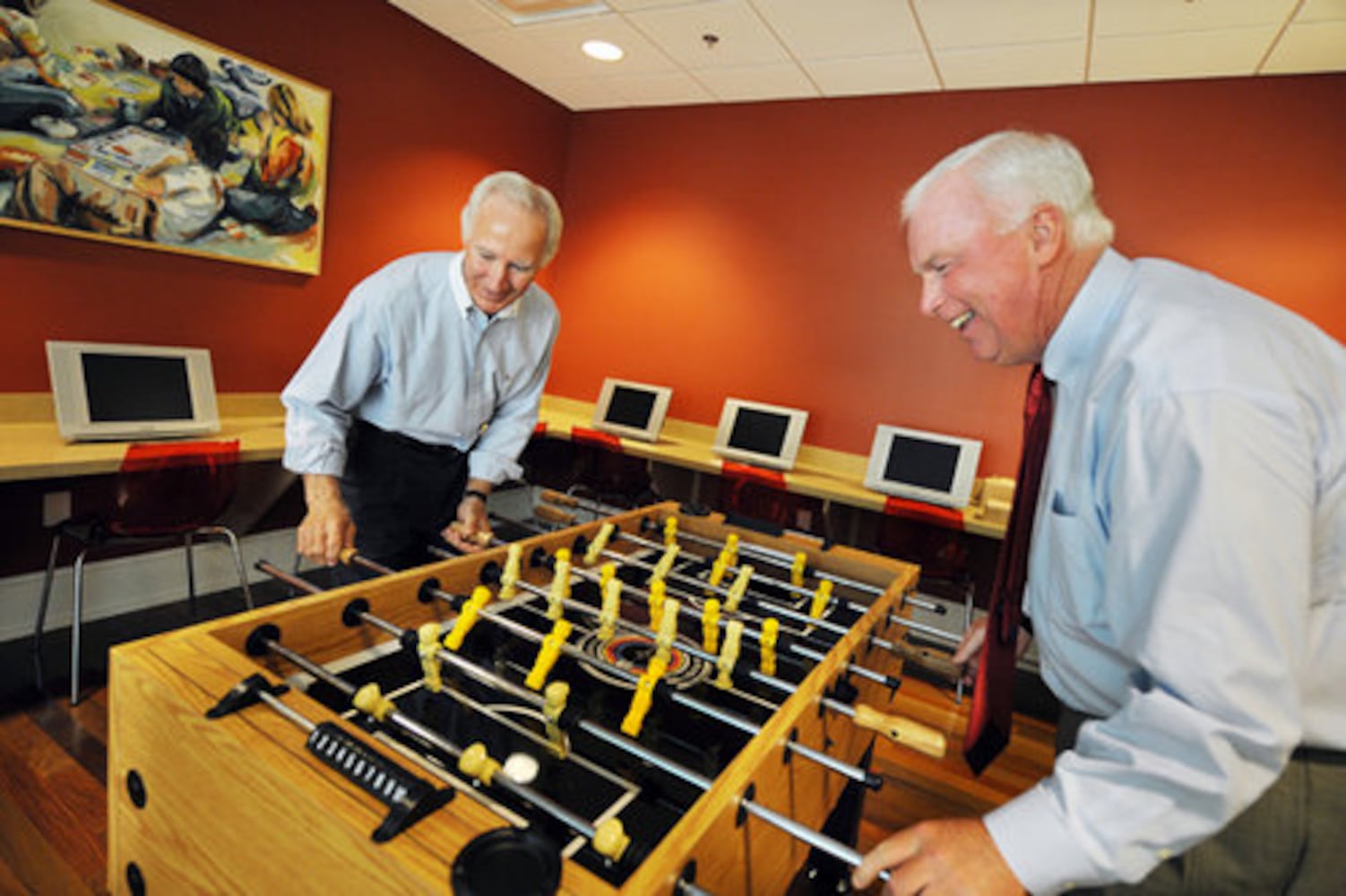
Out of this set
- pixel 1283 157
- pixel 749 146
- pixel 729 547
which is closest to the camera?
pixel 729 547

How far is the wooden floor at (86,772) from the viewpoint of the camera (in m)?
1.66

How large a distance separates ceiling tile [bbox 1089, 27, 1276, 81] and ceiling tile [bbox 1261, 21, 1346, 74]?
0.06 metres

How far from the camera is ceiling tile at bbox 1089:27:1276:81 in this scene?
287 centimetres

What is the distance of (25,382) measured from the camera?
266 centimetres

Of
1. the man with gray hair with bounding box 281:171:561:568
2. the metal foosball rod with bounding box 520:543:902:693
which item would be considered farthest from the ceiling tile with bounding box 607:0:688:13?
the metal foosball rod with bounding box 520:543:902:693

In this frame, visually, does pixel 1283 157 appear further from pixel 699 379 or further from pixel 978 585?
pixel 699 379

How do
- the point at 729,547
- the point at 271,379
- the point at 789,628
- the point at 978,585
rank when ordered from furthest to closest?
the point at 978,585 → the point at 271,379 → the point at 729,547 → the point at 789,628

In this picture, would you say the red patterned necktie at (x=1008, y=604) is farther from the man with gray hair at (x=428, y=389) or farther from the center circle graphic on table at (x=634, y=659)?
the man with gray hair at (x=428, y=389)

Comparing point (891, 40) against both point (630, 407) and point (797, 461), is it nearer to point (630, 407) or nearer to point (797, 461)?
point (797, 461)

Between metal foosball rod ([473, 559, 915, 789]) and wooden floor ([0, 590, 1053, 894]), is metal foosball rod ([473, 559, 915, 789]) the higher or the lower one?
the higher one

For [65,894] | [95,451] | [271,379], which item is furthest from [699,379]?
[65,894]

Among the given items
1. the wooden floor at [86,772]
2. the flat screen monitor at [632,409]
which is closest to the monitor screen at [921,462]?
the wooden floor at [86,772]

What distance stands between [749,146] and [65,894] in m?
4.46

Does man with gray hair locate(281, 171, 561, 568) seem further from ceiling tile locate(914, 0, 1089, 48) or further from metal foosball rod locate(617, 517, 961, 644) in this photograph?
ceiling tile locate(914, 0, 1089, 48)
